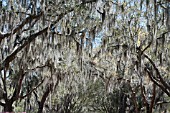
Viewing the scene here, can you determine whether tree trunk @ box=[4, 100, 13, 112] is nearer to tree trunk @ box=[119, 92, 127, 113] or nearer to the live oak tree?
the live oak tree

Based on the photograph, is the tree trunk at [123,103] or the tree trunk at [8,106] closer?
the tree trunk at [8,106]

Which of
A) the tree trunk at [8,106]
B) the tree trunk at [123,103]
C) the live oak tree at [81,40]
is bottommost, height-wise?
the tree trunk at [123,103]

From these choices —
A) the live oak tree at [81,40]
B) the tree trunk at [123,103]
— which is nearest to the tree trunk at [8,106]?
the live oak tree at [81,40]

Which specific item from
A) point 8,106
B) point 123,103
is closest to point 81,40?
point 8,106

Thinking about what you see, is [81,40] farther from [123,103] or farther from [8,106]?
[123,103]

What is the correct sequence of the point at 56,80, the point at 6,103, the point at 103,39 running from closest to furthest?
1. the point at 103,39
2. the point at 6,103
3. the point at 56,80

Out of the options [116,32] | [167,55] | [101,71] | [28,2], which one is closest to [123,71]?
[101,71]

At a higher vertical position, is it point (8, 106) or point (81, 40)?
point (81, 40)

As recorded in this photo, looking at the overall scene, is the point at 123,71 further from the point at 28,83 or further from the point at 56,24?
the point at 56,24

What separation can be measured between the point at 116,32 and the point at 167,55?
191 cm

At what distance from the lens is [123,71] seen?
11891mm

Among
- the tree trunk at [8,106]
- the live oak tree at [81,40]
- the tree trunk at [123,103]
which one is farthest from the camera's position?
the tree trunk at [123,103]

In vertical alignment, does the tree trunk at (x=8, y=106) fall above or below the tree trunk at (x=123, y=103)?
above

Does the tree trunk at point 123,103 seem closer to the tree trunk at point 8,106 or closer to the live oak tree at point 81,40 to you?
the live oak tree at point 81,40
